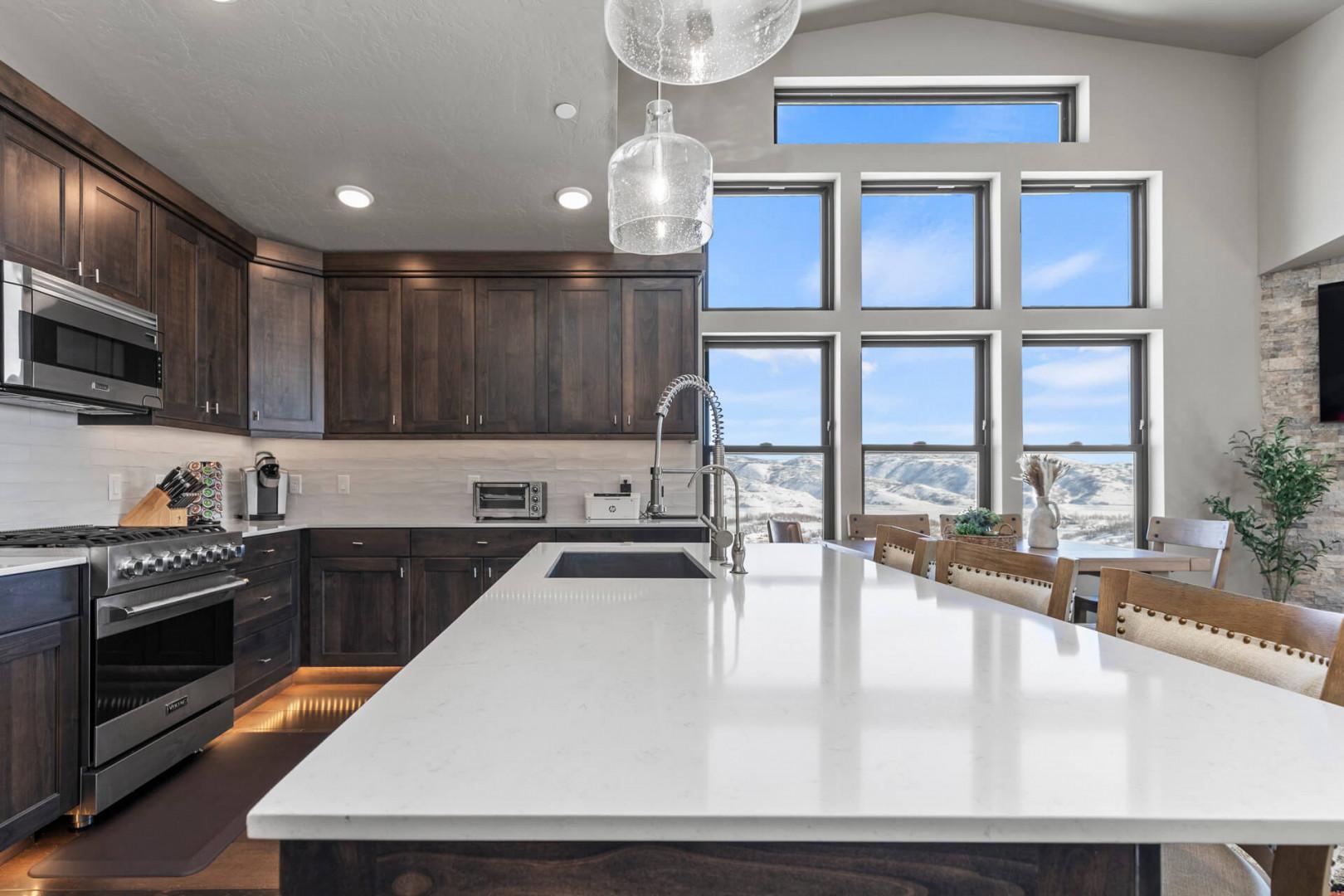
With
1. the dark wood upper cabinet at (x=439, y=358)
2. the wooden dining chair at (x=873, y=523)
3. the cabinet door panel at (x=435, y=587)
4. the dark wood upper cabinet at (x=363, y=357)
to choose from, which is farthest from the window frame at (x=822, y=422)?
the dark wood upper cabinet at (x=363, y=357)

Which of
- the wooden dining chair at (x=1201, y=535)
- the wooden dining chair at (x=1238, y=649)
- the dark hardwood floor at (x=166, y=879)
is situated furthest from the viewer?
the wooden dining chair at (x=1201, y=535)

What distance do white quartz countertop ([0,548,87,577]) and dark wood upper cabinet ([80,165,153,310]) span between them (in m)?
1.06

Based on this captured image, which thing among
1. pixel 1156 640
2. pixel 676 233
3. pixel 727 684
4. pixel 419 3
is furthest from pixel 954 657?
pixel 419 3

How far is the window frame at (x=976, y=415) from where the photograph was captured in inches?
187

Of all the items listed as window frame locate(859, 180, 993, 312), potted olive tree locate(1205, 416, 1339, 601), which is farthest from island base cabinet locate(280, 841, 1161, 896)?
potted olive tree locate(1205, 416, 1339, 601)

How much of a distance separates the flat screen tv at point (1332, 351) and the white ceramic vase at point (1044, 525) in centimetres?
239

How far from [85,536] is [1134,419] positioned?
5.66 meters

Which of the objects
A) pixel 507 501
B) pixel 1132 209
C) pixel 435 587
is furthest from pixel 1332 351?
A: pixel 435 587

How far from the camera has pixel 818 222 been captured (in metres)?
4.81

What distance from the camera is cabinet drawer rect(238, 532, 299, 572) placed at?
125 inches

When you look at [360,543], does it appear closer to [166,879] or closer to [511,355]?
[511,355]

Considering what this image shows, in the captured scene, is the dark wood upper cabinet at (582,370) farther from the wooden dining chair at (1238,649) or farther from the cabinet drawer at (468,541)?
the wooden dining chair at (1238,649)

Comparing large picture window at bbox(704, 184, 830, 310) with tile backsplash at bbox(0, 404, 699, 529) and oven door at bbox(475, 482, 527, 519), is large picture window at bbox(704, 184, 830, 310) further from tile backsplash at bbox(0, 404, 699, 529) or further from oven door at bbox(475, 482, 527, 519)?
oven door at bbox(475, 482, 527, 519)

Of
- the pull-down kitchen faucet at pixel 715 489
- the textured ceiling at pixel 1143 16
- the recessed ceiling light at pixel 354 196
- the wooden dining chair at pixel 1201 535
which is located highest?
the textured ceiling at pixel 1143 16
